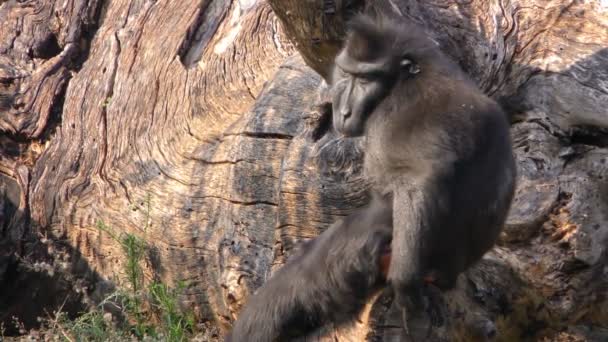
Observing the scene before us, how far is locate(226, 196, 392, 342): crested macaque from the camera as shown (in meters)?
4.93

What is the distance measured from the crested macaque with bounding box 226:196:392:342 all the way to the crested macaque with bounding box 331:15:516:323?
21cm

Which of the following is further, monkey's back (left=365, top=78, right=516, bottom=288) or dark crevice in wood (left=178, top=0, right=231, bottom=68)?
dark crevice in wood (left=178, top=0, right=231, bottom=68)

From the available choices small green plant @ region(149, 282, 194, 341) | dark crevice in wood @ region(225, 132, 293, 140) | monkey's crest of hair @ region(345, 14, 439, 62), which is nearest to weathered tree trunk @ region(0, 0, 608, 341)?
dark crevice in wood @ region(225, 132, 293, 140)

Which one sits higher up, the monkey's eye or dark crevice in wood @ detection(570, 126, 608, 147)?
the monkey's eye

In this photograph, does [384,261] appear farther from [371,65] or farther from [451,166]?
[371,65]

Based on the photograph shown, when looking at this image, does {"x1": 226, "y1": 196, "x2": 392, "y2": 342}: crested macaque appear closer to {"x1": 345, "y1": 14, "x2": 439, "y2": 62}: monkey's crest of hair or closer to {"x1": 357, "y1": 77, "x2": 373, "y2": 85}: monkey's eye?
{"x1": 357, "y1": 77, "x2": 373, "y2": 85}: monkey's eye

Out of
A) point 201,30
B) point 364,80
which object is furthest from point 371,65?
Result: point 201,30

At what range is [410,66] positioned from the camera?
16.4 feet

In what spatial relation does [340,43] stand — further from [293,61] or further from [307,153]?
[293,61]

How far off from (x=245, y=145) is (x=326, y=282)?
1.54 m

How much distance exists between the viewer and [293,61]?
664cm

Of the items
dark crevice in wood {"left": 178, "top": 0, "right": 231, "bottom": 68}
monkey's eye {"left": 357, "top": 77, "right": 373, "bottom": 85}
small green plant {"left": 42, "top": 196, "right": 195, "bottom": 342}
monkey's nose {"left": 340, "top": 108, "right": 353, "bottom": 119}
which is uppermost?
dark crevice in wood {"left": 178, "top": 0, "right": 231, "bottom": 68}

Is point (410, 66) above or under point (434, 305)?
above

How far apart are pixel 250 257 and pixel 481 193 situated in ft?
6.17
